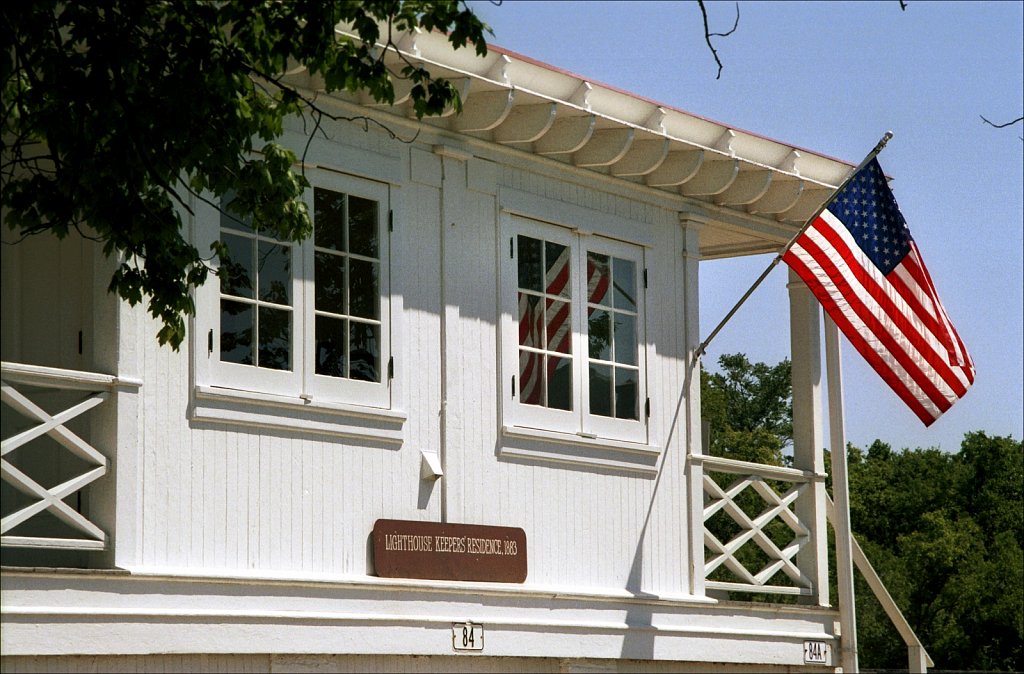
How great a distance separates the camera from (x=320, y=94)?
10969 millimetres

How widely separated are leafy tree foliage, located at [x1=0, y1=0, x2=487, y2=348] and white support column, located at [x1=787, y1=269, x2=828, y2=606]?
643cm

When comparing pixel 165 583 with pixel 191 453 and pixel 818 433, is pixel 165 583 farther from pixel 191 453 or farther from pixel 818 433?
pixel 818 433

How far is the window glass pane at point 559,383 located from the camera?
1240cm

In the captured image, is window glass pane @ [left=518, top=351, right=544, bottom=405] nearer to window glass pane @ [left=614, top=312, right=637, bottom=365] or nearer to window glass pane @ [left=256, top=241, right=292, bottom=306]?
window glass pane @ [left=614, top=312, right=637, bottom=365]

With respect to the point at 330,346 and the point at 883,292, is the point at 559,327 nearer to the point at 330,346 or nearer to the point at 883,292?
the point at 330,346

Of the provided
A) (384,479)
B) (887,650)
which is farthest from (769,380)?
(384,479)

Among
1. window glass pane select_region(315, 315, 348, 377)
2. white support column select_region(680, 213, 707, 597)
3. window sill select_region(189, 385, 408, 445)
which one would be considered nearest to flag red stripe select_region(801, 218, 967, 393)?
white support column select_region(680, 213, 707, 597)

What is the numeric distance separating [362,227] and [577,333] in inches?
86.2

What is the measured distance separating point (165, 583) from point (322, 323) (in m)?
2.19

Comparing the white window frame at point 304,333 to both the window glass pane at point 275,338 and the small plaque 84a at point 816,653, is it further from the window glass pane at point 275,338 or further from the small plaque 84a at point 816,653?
the small plaque 84a at point 816,653

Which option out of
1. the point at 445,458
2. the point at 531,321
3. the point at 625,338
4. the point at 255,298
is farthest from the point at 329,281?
the point at 625,338

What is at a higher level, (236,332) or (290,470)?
(236,332)

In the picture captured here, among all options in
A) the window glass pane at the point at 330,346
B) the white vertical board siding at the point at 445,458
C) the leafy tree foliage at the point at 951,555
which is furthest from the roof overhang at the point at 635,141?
the leafy tree foliage at the point at 951,555

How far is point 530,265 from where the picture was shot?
1243 cm
